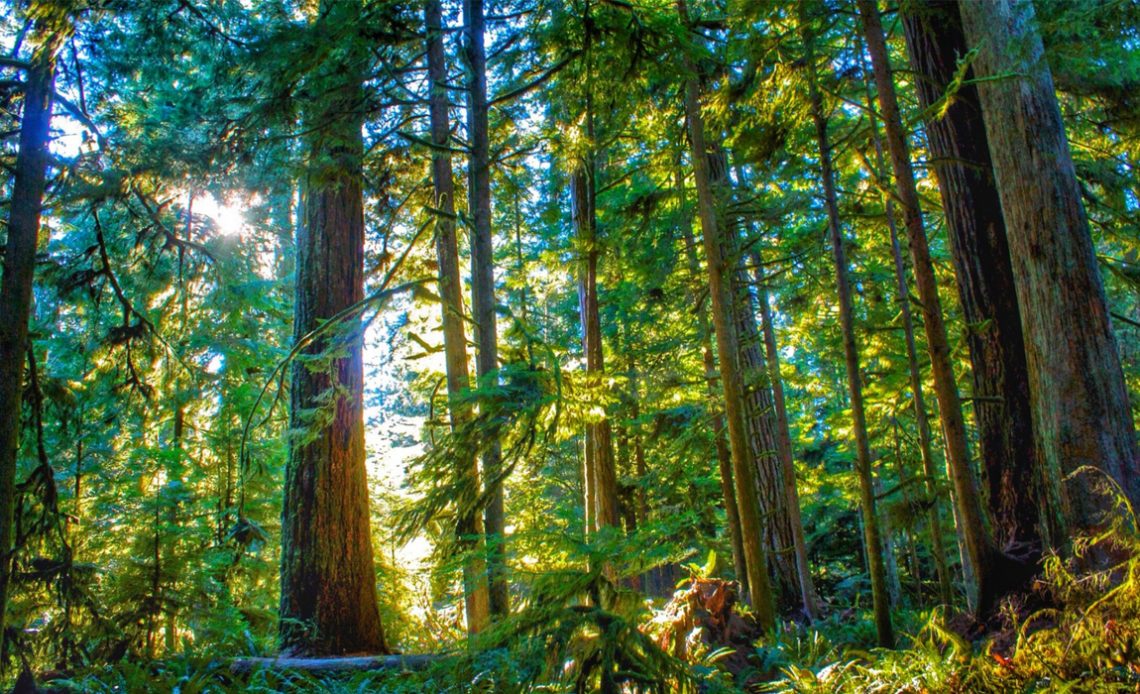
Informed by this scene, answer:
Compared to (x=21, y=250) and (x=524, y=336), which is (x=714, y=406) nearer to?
(x=524, y=336)

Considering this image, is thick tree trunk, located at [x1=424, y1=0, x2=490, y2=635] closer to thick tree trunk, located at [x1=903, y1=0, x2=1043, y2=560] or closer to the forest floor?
the forest floor

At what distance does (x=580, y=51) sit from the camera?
5414 millimetres

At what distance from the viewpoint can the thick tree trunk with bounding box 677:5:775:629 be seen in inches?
237

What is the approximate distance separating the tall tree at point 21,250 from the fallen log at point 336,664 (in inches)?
62.4

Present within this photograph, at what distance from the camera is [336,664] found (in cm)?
539

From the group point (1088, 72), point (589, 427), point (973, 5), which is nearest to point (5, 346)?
point (589, 427)

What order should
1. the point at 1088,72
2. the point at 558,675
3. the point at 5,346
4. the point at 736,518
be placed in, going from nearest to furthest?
the point at 558,675
the point at 5,346
the point at 1088,72
the point at 736,518

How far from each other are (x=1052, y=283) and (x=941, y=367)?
0.93 meters

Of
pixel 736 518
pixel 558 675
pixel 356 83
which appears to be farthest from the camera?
pixel 736 518

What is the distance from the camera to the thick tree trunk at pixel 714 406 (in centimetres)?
822

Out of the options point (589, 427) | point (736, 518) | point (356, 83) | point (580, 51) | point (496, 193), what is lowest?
point (736, 518)

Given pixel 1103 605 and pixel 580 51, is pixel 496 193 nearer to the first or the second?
pixel 580 51

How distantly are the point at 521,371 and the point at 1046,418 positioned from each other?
3.69 metres

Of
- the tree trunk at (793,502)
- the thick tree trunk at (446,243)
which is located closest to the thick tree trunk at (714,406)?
the tree trunk at (793,502)
